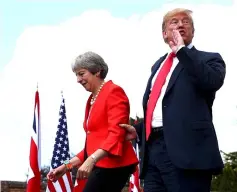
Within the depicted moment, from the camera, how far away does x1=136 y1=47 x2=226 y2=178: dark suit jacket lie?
128 inches

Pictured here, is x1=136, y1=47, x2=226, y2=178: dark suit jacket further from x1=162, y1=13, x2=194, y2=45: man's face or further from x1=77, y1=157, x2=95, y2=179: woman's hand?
x1=77, y1=157, x2=95, y2=179: woman's hand

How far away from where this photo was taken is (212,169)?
3287 millimetres

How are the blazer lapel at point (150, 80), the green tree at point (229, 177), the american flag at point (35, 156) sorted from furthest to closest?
the green tree at point (229, 177)
the american flag at point (35, 156)
the blazer lapel at point (150, 80)

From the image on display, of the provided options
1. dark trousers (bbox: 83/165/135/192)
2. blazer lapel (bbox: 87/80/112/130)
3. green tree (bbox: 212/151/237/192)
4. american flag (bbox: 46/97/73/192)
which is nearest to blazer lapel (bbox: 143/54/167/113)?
blazer lapel (bbox: 87/80/112/130)

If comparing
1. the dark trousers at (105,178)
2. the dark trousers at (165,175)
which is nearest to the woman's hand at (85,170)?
the dark trousers at (105,178)

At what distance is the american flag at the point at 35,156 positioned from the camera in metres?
9.61

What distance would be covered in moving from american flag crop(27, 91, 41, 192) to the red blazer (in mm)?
5630

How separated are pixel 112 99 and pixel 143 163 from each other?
0.70 m

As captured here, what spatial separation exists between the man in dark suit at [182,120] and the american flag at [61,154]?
6219mm

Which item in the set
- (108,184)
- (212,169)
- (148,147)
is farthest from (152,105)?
(108,184)

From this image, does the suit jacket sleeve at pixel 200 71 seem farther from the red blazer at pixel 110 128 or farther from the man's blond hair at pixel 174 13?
the red blazer at pixel 110 128

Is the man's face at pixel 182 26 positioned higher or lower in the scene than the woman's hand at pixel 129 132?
higher

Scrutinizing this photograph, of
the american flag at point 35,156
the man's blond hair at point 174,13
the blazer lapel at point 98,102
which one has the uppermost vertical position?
the man's blond hair at point 174,13

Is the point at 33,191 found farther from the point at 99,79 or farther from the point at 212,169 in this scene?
the point at 212,169
